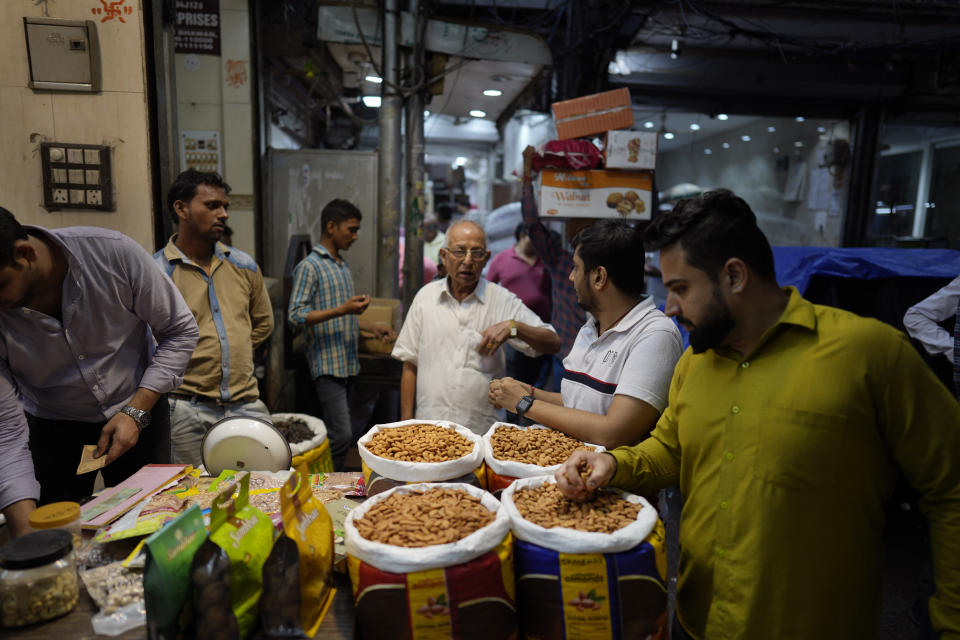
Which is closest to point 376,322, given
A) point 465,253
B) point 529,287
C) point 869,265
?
point 529,287

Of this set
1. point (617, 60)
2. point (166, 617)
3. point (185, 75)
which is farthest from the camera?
point (617, 60)

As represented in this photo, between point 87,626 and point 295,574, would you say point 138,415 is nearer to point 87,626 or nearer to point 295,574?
point 87,626

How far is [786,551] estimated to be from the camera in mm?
1164

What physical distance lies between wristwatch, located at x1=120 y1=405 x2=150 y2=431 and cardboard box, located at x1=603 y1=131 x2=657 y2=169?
2556mm

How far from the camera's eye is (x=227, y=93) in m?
4.77

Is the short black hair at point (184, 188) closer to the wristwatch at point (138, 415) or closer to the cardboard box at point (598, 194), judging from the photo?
the wristwatch at point (138, 415)

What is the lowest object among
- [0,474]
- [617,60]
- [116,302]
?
[0,474]

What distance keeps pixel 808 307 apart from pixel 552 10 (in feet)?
18.2

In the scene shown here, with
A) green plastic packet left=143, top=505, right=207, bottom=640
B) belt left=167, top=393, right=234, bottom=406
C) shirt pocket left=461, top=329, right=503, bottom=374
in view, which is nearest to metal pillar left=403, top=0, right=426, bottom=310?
belt left=167, top=393, right=234, bottom=406

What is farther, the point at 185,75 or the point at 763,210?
the point at 763,210

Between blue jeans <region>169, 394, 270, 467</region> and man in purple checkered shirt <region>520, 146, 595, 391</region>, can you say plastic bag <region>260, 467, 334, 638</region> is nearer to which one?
blue jeans <region>169, 394, 270, 467</region>

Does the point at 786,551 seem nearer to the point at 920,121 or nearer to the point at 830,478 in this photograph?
the point at 830,478

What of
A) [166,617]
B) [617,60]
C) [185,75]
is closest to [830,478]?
[166,617]

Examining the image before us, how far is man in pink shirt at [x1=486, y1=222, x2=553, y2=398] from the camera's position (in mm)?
4707
